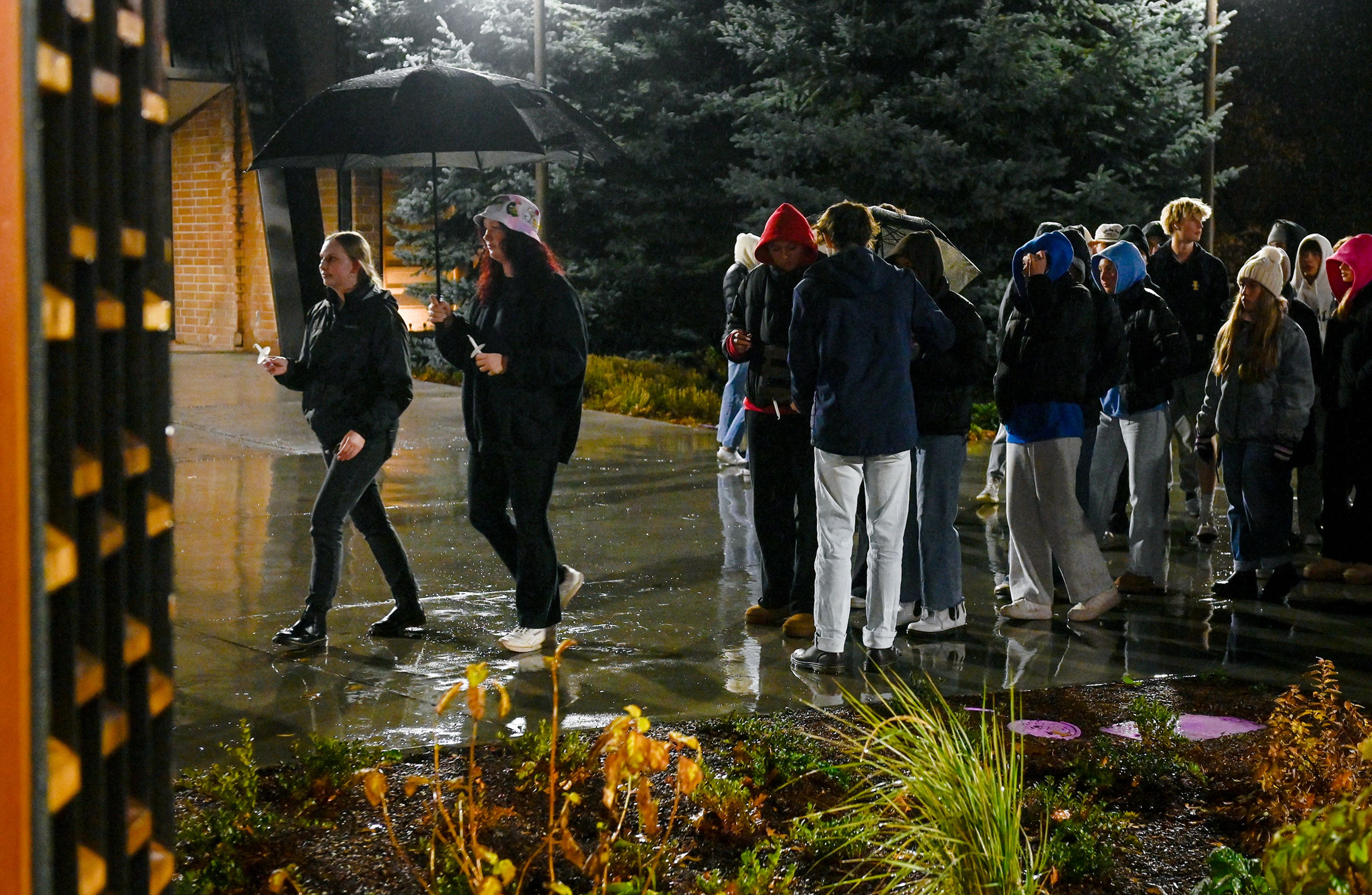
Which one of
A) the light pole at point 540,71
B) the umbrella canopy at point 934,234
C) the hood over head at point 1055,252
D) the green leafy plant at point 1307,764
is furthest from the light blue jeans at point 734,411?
the green leafy plant at point 1307,764

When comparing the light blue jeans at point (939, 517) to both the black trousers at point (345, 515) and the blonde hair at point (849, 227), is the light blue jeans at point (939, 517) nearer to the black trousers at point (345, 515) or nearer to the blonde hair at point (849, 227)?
the blonde hair at point (849, 227)

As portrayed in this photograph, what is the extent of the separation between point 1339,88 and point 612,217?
1849 cm

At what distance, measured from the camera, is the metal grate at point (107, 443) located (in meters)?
1.79

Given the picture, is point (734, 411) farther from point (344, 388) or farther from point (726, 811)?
point (726, 811)

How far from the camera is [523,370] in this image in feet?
21.8

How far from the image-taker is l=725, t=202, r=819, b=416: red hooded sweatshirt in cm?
708

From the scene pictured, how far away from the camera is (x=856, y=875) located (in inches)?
163

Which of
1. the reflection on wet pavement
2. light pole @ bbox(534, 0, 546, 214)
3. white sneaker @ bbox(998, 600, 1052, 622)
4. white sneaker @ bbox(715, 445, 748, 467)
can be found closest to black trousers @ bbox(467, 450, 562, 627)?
the reflection on wet pavement

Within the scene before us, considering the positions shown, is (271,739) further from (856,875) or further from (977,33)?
(977,33)

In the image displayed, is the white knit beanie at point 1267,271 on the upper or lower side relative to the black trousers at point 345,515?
upper

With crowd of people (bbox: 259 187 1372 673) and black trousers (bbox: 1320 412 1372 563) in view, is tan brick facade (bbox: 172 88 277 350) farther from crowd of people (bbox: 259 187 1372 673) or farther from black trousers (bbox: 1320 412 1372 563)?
black trousers (bbox: 1320 412 1372 563)

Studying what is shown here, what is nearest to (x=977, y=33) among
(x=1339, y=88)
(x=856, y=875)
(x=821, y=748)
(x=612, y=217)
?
(x=612, y=217)

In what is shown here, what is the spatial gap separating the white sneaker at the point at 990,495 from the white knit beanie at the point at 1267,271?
3348mm

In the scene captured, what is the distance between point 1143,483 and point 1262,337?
989 millimetres
